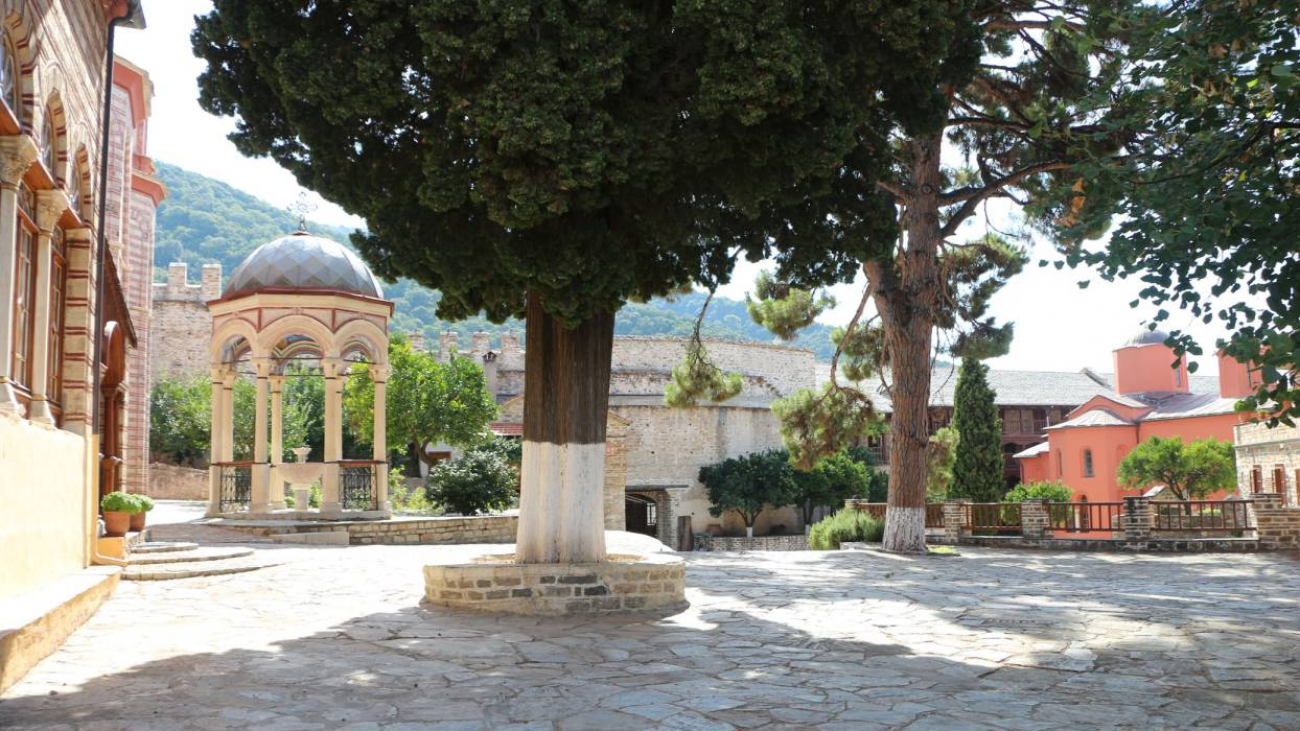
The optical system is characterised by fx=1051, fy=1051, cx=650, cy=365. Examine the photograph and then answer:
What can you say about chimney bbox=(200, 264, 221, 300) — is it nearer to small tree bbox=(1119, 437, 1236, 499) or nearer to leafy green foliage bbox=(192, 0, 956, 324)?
small tree bbox=(1119, 437, 1236, 499)

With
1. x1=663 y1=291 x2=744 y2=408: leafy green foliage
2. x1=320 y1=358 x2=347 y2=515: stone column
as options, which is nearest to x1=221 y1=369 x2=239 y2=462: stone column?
x1=320 y1=358 x2=347 y2=515: stone column

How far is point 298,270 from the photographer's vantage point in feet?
55.6

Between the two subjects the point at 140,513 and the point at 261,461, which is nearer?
the point at 140,513

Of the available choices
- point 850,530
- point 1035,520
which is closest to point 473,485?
point 850,530

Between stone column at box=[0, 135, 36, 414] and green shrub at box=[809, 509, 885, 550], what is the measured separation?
14485mm

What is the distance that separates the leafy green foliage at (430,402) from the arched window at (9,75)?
20860 mm

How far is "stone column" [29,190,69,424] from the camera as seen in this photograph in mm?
7953

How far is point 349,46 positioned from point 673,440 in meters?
30.9

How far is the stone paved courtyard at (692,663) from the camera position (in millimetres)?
4656

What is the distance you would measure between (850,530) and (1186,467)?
1579 cm

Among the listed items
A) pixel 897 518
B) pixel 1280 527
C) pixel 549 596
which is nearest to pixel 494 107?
pixel 549 596

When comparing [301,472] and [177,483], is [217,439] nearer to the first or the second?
[301,472]

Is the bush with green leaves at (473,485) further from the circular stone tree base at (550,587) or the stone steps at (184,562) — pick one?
the circular stone tree base at (550,587)

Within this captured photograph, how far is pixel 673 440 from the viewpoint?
37469 millimetres
